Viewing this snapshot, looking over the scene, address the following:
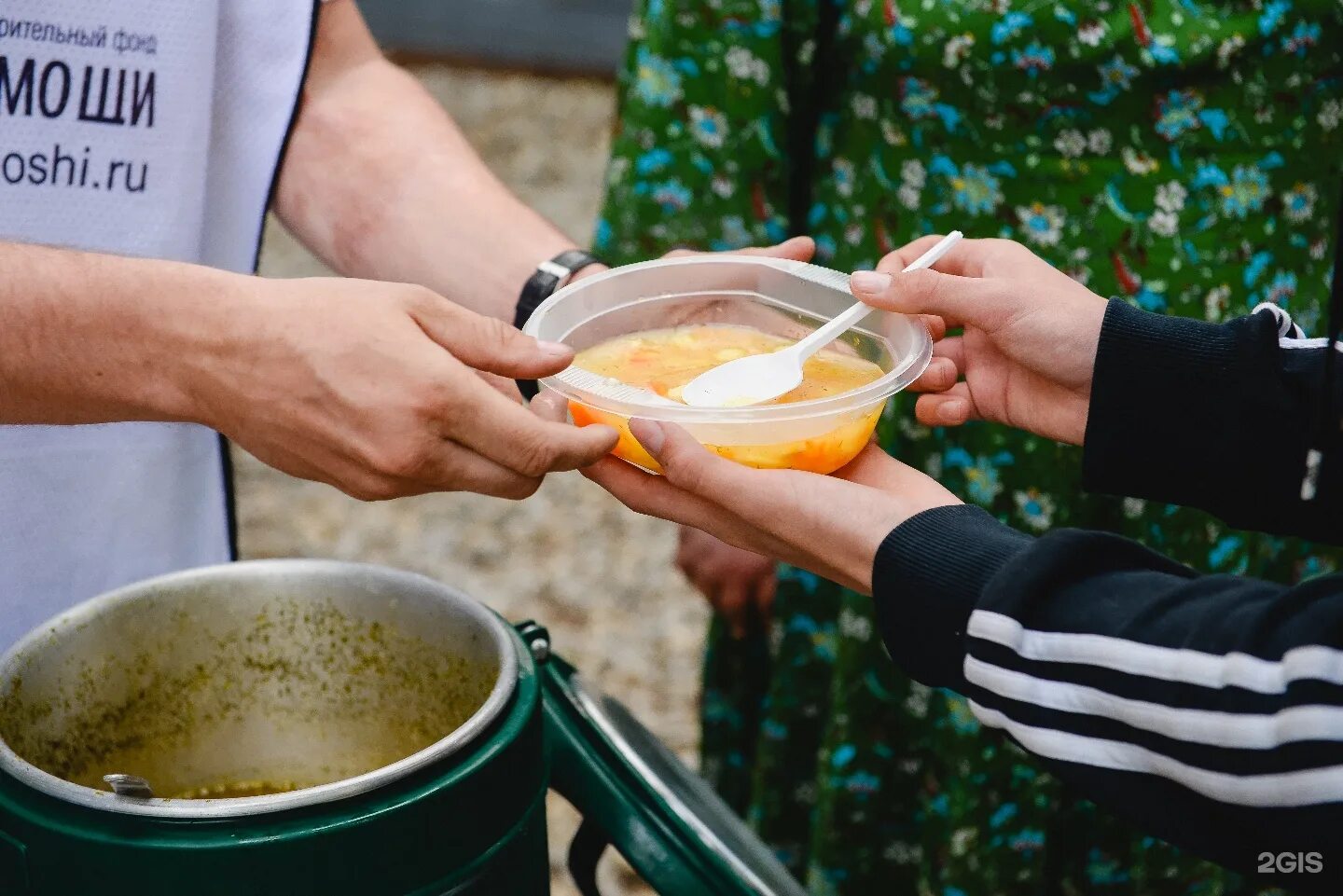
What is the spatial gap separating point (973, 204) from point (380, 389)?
0.94 meters

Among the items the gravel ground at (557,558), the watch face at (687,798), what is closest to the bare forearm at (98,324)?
the watch face at (687,798)

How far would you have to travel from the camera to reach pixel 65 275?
999 mm

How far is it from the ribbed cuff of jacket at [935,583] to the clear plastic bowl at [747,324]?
0.49 feet

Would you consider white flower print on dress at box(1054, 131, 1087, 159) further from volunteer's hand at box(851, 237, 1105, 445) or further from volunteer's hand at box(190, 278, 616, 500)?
volunteer's hand at box(190, 278, 616, 500)

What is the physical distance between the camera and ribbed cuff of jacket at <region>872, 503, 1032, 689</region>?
3.15ft

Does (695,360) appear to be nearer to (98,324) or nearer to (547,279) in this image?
(547,279)

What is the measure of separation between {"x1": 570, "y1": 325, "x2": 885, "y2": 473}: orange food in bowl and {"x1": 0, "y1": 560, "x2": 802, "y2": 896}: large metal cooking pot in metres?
0.24

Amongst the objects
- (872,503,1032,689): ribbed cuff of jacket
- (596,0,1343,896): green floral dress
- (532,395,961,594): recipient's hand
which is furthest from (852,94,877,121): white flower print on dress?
(872,503,1032,689): ribbed cuff of jacket

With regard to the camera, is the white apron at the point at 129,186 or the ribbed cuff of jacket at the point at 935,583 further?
the white apron at the point at 129,186

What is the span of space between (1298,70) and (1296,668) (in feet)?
3.35

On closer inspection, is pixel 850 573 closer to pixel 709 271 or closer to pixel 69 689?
pixel 709 271

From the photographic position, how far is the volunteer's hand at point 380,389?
100 cm

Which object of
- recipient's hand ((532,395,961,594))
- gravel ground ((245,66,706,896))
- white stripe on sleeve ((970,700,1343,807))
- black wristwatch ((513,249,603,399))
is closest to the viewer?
white stripe on sleeve ((970,700,1343,807))

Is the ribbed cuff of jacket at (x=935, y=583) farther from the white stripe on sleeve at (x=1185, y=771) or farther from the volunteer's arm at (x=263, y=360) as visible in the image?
the volunteer's arm at (x=263, y=360)
